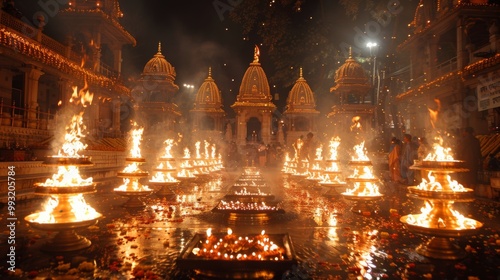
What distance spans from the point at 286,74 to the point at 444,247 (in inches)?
419

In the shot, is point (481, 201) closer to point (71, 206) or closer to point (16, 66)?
point (71, 206)

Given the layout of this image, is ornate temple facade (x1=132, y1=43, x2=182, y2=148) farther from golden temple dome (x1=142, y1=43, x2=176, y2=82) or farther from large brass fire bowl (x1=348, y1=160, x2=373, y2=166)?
large brass fire bowl (x1=348, y1=160, x2=373, y2=166)

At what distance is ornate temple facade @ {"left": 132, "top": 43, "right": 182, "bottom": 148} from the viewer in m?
43.0

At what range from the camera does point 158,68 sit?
44.6 m

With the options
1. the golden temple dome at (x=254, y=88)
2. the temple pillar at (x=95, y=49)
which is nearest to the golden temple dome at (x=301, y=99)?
the golden temple dome at (x=254, y=88)

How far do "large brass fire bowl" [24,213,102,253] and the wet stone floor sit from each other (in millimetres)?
135

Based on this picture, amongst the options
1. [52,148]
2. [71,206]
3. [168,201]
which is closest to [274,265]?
[71,206]

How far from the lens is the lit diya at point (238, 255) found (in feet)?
15.3

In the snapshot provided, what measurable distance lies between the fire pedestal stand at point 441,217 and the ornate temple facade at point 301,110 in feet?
139

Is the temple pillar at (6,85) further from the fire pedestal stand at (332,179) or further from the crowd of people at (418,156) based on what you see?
the fire pedestal stand at (332,179)

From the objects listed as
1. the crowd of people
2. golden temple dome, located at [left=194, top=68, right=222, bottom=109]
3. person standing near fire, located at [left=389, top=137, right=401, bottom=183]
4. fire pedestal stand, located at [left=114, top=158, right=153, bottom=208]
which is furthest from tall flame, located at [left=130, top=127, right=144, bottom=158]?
golden temple dome, located at [left=194, top=68, right=222, bottom=109]

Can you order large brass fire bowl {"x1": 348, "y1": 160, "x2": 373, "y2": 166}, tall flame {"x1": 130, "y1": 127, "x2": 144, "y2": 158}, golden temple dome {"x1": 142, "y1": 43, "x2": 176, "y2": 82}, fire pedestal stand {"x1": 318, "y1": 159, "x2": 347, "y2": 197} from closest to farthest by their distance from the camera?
large brass fire bowl {"x1": 348, "y1": 160, "x2": 373, "y2": 166} → tall flame {"x1": 130, "y1": 127, "x2": 144, "y2": 158} → fire pedestal stand {"x1": 318, "y1": 159, "x2": 347, "y2": 197} → golden temple dome {"x1": 142, "y1": 43, "x2": 176, "y2": 82}

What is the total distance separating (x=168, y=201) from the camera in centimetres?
1174

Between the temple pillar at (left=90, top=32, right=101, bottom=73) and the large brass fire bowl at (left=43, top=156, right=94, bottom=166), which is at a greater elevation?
the temple pillar at (left=90, top=32, right=101, bottom=73)
